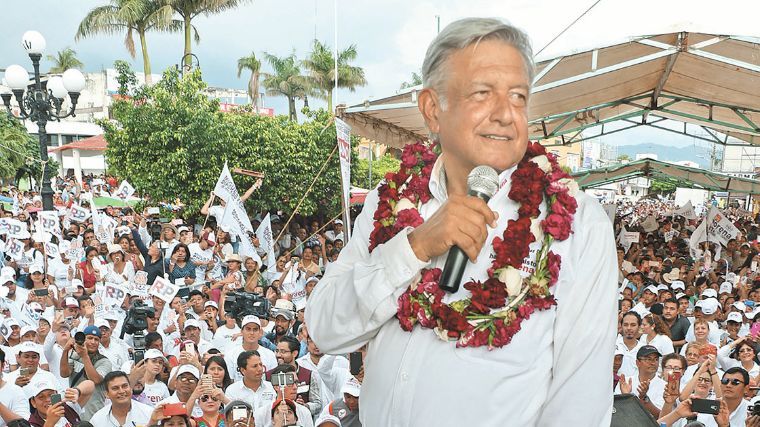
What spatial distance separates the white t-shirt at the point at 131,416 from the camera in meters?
5.42

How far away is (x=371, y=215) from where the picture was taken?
180cm

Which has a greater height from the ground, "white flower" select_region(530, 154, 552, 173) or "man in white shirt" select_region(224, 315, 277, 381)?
"white flower" select_region(530, 154, 552, 173)

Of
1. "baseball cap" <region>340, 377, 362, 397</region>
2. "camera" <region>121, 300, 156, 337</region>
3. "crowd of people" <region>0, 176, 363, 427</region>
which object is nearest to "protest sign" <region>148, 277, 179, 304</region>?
"crowd of people" <region>0, 176, 363, 427</region>

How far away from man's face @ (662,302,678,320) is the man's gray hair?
7.90 m

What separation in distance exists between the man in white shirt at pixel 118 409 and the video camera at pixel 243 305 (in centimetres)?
289

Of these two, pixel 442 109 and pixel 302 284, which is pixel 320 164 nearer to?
pixel 302 284

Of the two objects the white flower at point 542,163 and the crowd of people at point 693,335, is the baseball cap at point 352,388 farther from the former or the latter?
the white flower at point 542,163

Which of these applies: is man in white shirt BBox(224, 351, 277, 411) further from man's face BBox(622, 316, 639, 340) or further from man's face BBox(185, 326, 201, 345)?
man's face BBox(622, 316, 639, 340)

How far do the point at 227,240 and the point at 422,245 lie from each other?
1161cm

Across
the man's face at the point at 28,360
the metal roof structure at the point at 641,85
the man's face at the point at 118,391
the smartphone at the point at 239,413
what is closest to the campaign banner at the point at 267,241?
the metal roof structure at the point at 641,85

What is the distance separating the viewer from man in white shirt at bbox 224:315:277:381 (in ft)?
22.7

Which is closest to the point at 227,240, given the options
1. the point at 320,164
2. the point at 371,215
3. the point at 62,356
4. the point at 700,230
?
the point at 320,164

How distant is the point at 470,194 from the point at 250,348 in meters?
5.99

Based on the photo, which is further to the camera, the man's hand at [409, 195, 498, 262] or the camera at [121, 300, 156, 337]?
the camera at [121, 300, 156, 337]
